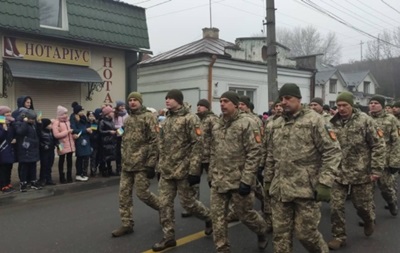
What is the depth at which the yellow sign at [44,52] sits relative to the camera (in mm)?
11781

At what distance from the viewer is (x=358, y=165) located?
5.50 meters

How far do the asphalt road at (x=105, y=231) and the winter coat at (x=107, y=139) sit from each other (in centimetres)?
251

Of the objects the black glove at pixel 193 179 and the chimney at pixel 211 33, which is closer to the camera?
the black glove at pixel 193 179

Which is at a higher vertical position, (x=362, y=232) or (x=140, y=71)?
(x=140, y=71)

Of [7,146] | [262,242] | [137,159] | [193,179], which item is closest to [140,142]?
[137,159]

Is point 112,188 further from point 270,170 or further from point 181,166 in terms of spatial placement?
point 270,170

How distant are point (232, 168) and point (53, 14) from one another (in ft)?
33.3

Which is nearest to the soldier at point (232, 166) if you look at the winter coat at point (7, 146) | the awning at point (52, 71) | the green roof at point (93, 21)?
the winter coat at point (7, 146)

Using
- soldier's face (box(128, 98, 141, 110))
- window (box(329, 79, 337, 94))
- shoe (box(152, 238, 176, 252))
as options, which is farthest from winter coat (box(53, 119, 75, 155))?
window (box(329, 79, 337, 94))

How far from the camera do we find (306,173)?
4.08m

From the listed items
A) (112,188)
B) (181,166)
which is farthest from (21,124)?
(181,166)

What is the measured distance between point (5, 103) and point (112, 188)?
15.2 ft

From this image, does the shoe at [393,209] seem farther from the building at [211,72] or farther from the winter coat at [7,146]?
the building at [211,72]

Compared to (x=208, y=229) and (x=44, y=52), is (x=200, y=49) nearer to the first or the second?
(x=44, y=52)
